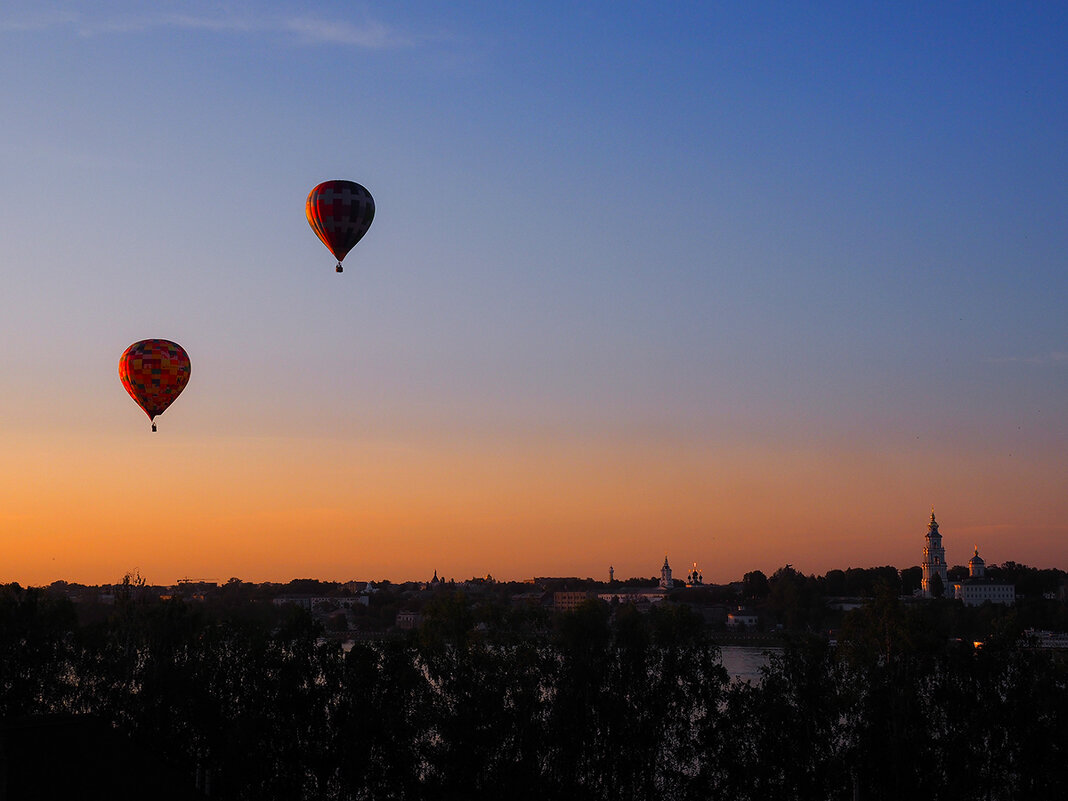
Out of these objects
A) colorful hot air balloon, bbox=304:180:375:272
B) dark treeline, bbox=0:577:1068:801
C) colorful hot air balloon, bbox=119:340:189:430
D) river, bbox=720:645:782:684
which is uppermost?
colorful hot air balloon, bbox=304:180:375:272

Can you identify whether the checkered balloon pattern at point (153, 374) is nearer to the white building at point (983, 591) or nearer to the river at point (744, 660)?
the river at point (744, 660)

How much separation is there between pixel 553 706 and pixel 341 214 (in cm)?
1356

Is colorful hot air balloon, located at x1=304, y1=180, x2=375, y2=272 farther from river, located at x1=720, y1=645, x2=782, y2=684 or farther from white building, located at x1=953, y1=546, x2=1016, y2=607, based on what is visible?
white building, located at x1=953, y1=546, x2=1016, y2=607

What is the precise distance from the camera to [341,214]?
34.8 meters

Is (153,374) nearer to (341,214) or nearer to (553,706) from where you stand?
(341,214)

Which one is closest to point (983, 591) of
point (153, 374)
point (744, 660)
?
point (744, 660)

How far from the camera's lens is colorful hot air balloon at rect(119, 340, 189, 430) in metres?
36.6

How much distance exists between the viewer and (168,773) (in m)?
22.5

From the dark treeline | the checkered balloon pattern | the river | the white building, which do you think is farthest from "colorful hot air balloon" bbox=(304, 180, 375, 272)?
the white building

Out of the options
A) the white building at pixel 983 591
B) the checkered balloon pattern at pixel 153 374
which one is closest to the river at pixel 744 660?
the checkered balloon pattern at pixel 153 374

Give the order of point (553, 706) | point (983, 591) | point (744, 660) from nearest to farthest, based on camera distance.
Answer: point (553, 706) → point (744, 660) → point (983, 591)

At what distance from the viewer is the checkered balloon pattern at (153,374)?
36562 millimetres

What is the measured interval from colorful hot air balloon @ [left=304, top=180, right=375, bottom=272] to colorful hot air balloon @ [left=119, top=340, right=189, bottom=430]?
5.60 metres

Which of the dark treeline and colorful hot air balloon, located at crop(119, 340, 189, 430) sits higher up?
colorful hot air balloon, located at crop(119, 340, 189, 430)
